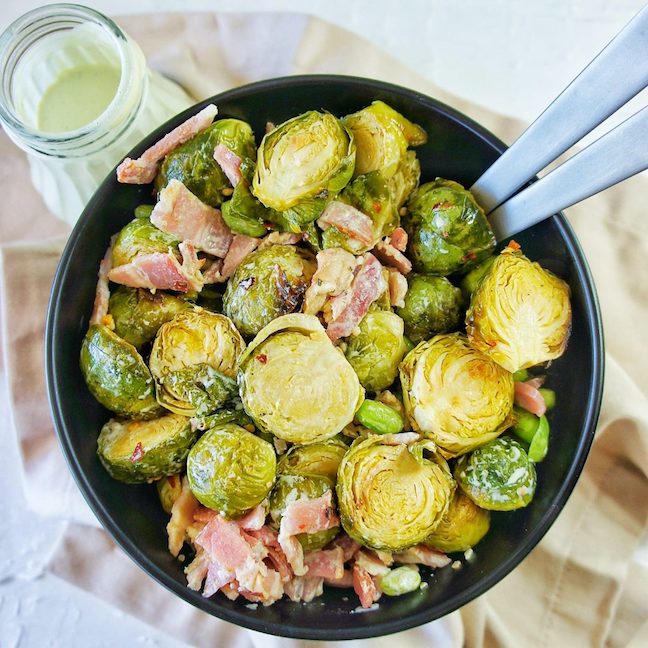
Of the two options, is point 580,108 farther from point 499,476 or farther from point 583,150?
point 499,476

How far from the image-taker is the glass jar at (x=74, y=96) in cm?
159

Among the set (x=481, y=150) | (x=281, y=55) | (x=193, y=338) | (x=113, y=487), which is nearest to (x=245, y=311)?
(x=193, y=338)

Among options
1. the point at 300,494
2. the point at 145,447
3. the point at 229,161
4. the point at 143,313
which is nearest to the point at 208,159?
the point at 229,161

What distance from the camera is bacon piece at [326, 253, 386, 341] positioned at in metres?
1.49

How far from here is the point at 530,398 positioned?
1.58 metres

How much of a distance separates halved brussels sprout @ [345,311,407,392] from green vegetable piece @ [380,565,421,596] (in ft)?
1.32

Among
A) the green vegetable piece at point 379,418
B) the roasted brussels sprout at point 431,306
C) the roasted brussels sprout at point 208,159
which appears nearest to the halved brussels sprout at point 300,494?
the green vegetable piece at point 379,418

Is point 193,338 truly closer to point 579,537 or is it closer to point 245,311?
point 245,311

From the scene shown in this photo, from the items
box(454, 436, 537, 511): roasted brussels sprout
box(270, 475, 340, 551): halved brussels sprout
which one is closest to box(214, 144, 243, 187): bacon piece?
box(270, 475, 340, 551): halved brussels sprout

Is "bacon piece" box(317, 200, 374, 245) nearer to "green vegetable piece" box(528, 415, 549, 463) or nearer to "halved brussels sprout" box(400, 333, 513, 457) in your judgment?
"halved brussels sprout" box(400, 333, 513, 457)

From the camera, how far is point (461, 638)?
70.2 inches

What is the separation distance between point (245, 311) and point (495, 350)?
0.53m

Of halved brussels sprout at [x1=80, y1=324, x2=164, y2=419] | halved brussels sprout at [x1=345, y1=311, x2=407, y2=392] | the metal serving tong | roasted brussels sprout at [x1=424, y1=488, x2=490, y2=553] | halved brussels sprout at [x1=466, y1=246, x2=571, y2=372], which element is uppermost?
the metal serving tong

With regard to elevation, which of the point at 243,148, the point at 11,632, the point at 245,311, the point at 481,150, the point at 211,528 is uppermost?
the point at 481,150
